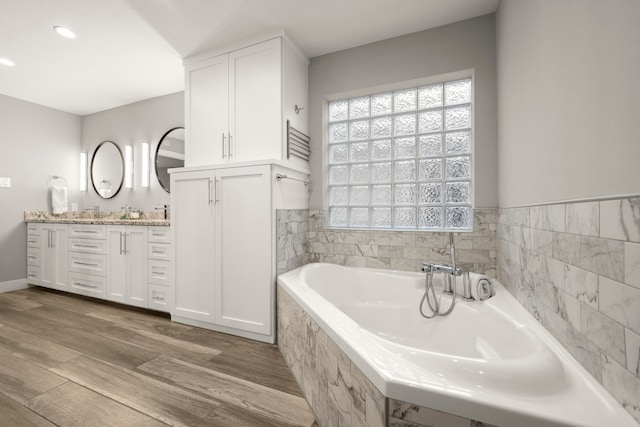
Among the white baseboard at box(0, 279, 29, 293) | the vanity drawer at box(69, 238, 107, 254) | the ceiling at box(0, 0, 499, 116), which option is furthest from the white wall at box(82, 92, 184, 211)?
the white baseboard at box(0, 279, 29, 293)

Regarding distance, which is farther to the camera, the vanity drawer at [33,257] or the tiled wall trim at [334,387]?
the vanity drawer at [33,257]

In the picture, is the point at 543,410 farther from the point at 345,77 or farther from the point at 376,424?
the point at 345,77

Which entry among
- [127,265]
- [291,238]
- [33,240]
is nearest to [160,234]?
[127,265]

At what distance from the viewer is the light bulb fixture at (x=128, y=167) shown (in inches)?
148

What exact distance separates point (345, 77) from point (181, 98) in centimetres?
216

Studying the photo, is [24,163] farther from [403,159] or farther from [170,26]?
[403,159]

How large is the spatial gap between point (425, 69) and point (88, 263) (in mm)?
4005

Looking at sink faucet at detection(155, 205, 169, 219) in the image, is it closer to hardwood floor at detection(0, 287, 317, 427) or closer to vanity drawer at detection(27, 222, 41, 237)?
hardwood floor at detection(0, 287, 317, 427)

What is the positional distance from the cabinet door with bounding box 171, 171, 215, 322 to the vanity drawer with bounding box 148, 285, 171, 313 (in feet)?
0.57

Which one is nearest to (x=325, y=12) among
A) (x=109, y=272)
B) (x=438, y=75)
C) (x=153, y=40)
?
(x=438, y=75)

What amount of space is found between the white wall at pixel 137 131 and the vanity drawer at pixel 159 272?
44.3 inches

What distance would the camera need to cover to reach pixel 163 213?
133 inches

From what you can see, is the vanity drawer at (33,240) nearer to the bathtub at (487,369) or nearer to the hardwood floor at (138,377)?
the hardwood floor at (138,377)

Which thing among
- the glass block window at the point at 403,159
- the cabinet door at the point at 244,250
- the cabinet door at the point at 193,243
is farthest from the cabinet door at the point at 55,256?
the glass block window at the point at 403,159
